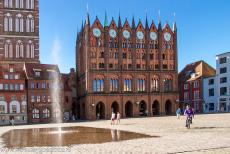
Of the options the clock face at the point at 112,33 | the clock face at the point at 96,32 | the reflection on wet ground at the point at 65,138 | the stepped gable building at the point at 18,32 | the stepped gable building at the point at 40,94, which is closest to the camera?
the reflection on wet ground at the point at 65,138

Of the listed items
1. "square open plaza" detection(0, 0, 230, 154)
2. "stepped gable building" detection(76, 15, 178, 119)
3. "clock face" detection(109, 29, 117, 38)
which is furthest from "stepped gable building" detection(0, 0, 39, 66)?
"clock face" detection(109, 29, 117, 38)

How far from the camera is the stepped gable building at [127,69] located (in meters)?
95.0

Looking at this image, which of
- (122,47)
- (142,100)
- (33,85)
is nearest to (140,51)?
(122,47)

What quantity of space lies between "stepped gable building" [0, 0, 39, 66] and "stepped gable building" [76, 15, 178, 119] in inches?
565

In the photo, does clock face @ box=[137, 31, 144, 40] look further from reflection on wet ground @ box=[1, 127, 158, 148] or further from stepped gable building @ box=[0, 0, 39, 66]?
reflection on wet ground @ box=[1, 127, 158, 148]

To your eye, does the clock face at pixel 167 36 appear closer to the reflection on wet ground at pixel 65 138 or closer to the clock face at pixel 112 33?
the clock face at pixel 112 33

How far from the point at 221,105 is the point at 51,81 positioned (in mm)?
45120

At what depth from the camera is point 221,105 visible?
100 m

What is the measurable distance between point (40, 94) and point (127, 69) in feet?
76.7

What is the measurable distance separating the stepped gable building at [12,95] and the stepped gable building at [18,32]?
16.5 metres

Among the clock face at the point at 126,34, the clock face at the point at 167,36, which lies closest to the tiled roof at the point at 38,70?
the clock face at the point at 126,34

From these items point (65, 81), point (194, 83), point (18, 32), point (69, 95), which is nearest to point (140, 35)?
point (194, 83)

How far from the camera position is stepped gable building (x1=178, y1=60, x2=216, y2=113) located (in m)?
107

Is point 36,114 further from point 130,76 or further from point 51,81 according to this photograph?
point 130,76
